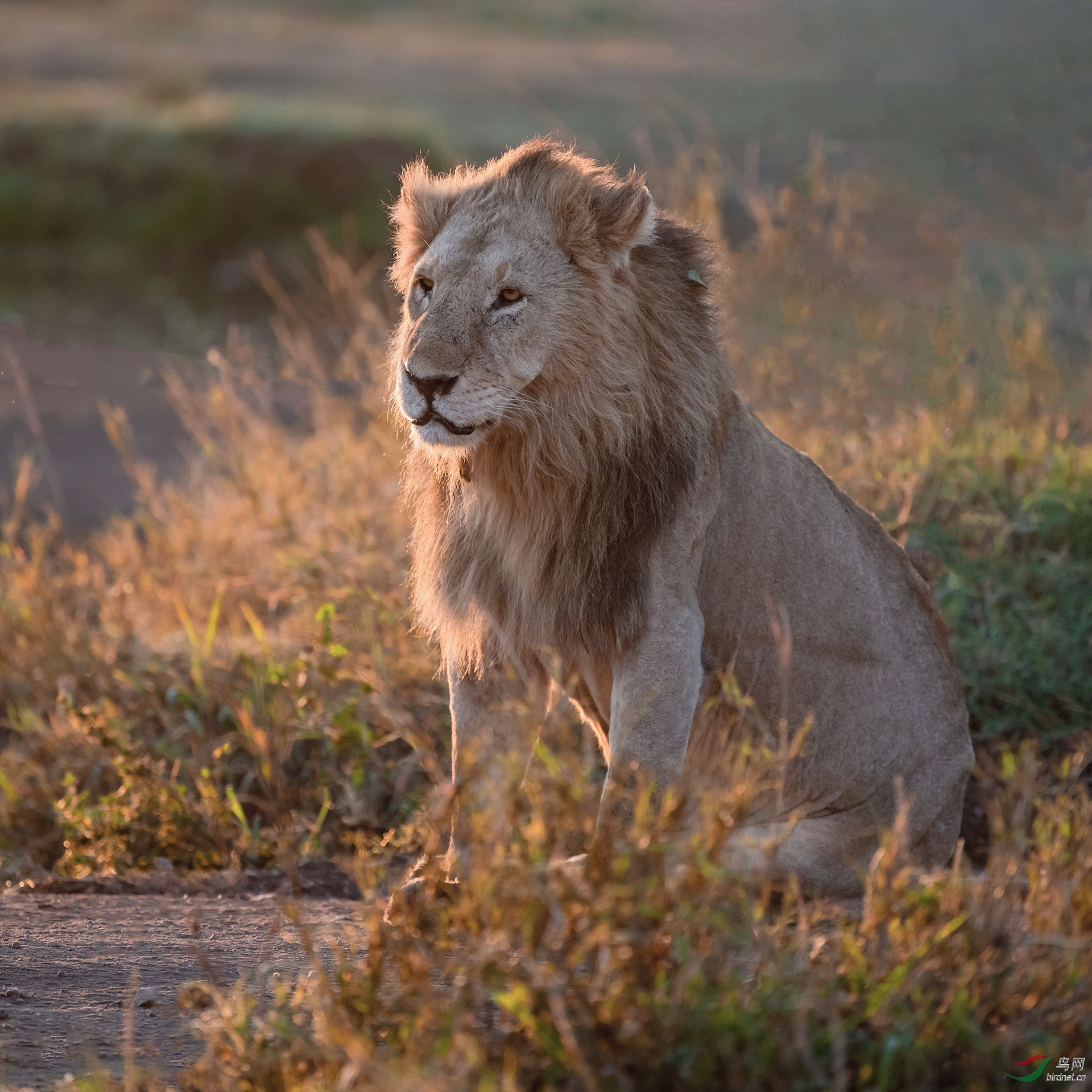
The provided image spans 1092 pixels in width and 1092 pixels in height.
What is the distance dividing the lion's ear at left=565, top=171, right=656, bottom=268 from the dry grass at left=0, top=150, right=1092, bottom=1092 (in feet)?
3.53

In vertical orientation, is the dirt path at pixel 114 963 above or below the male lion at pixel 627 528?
below

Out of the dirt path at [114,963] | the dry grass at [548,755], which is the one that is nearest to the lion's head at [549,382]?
the dry grass at [548,755]

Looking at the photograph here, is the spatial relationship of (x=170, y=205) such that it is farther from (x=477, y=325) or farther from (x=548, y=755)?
(x=548, y=755)

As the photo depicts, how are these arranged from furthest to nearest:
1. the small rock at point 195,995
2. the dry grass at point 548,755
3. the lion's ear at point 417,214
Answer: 1. the lion's ear at point 417,214
2. the small rock at point 195,995
3. the dry grass at point 548,755

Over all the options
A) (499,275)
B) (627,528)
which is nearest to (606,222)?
(499,275)

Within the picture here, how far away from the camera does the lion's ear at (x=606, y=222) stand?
3066mm

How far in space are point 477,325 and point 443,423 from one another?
22 cm

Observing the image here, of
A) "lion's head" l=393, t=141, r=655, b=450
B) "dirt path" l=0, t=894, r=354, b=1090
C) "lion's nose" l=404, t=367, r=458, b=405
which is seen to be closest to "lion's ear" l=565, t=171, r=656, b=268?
"lion's head" l=393, t=141, r=655, b=450

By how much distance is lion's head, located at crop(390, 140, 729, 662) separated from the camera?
2.97m

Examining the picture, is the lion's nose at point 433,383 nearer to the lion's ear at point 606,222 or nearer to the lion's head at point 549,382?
the lion's head at point 549,382

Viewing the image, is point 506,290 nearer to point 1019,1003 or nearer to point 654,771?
point 654,771

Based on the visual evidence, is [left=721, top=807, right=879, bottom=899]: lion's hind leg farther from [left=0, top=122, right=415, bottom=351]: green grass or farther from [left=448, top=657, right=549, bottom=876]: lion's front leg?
[left=0, top=122, right=415, bottom=351]: green grass

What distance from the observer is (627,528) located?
3146 millimetres

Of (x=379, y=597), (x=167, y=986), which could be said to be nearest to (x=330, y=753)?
(x=379, y=597)
